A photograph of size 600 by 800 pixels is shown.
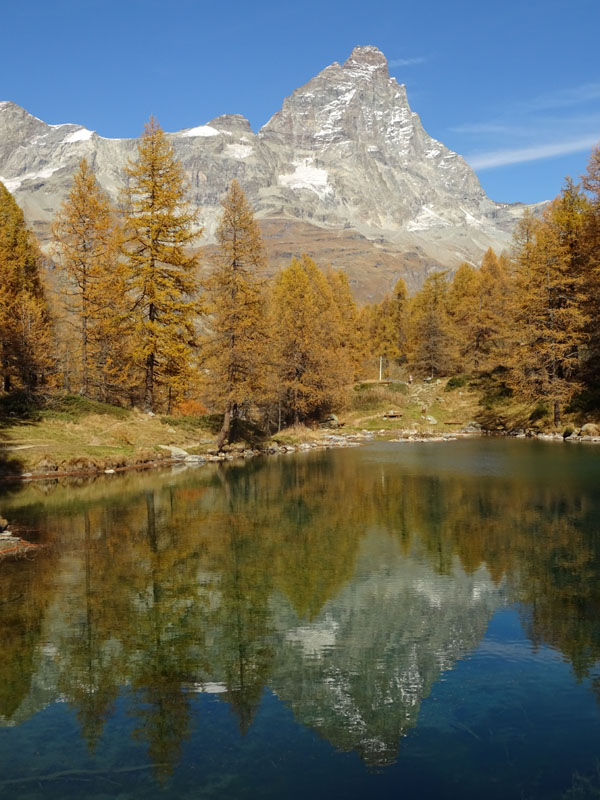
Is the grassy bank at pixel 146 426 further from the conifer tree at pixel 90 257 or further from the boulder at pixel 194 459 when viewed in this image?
the conifer tree at pixel 90 257

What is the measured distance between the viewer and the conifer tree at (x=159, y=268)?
41500 millimetres

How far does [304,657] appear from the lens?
10.3 m

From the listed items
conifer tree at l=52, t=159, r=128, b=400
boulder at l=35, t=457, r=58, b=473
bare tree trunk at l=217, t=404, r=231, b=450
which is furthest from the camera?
bare tree trunk at l=217, t=404, r=231, b=450

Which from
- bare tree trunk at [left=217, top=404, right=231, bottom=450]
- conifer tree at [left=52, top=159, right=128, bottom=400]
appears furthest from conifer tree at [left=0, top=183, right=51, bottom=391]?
bare tree trunk at [left=217, top=404, right=231, bottom=450]

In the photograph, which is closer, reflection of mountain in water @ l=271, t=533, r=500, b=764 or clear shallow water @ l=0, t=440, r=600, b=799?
clear shallow water @ l=0, t=440, r=600, b=799

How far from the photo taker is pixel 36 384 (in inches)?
1624

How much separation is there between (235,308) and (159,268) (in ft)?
18.5

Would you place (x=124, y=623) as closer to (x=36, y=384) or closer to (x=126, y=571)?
(x=126, y=571)

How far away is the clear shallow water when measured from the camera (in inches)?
288

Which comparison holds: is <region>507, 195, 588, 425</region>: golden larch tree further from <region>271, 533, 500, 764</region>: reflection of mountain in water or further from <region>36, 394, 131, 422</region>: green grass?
<region>271, 533, 500, 764</region>: reflection of mountain in water

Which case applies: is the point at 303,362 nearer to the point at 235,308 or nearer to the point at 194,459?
the point at 235,308

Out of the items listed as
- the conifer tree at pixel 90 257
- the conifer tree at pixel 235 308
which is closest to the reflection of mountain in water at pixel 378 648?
the conifer tree at pixel 235 308

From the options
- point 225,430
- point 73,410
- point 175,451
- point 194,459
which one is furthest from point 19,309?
point 225,430

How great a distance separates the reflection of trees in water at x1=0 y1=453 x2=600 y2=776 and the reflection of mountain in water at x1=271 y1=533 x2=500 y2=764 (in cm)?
4
